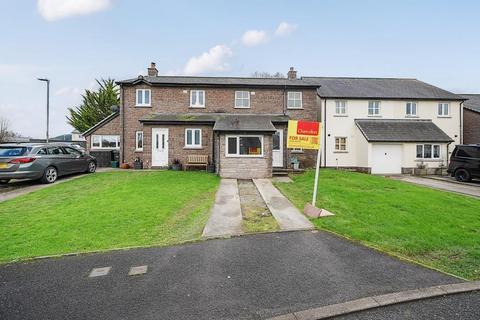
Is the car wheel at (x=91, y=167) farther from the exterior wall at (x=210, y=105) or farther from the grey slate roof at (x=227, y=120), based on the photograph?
the grey slate roof at (x=227, y=120)

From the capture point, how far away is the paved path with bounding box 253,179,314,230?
24.2 ft

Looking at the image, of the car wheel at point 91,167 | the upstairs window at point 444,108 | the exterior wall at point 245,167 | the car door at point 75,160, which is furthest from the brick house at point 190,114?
the upstairs window at point 444,108

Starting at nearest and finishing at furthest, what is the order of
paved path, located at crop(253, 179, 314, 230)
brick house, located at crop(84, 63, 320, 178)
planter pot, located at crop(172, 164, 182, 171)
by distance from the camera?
paved path, located at crop(253, 179, 314, 230)
planter pot, located at crop(172, 164, 182, 171)
brick house, located at crop(84, 63, 320, 178)

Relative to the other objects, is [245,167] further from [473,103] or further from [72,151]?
[473,103]

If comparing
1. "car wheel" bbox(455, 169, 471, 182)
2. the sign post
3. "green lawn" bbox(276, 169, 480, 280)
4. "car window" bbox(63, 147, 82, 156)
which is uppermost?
the sign post

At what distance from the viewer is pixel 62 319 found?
134 inches

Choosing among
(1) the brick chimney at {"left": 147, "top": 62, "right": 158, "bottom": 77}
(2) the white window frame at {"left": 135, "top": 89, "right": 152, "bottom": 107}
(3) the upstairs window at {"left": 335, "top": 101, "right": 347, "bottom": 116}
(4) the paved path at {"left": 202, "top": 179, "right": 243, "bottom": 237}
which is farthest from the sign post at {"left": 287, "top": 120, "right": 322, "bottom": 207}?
(1) the brick chimney at {"left": 147, "top": 62, "right": 158, "bottom": 77}

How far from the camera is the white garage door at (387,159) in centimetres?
2232

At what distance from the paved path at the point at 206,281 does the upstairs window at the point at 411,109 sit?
22.6 metres

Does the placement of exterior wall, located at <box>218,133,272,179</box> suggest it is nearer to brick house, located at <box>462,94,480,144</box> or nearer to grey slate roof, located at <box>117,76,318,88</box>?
grey slate roof, located at <box>117,76,318,88</box>

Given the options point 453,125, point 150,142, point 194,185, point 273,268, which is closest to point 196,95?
point 150,142

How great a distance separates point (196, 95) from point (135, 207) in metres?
14.5

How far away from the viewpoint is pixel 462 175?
1847 centimetres

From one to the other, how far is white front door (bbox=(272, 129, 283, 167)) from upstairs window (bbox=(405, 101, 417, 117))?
12.3 metres
